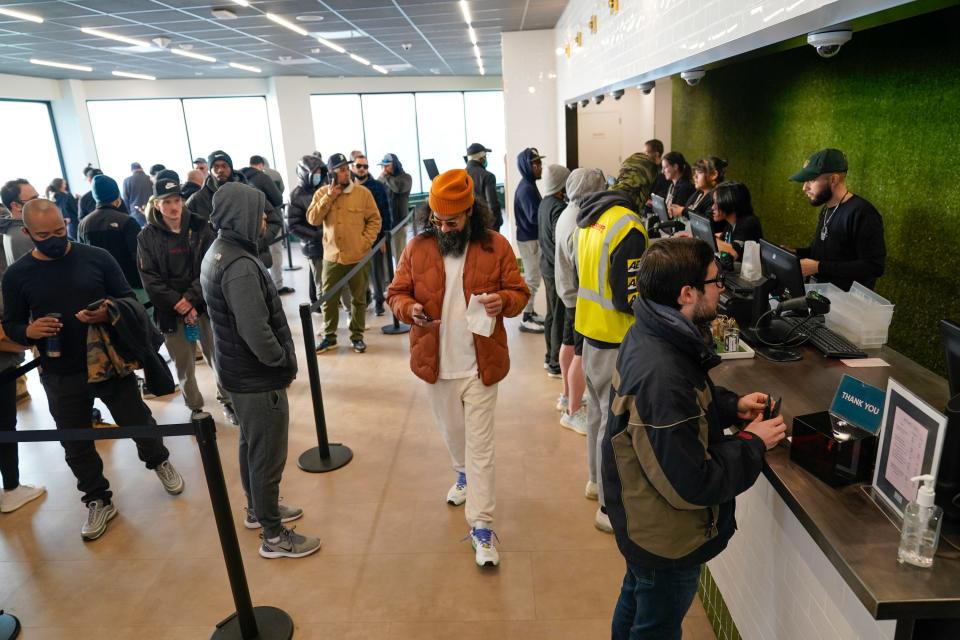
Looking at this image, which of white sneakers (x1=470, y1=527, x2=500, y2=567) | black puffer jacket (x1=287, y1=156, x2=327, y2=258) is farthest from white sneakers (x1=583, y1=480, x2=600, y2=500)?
black puffer jacket (x1=287, y1=156, x2=327, y2=258)

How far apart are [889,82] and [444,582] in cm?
457

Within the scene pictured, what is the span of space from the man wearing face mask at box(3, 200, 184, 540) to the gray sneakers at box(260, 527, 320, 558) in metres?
0.99

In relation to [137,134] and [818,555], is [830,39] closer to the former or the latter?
[818,555]

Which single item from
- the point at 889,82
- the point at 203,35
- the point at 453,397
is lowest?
the point at 453,397

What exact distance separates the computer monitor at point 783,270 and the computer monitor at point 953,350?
37.7 inches

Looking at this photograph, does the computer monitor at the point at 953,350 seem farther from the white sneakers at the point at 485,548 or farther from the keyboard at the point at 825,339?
the white sneakers at the point at 485,548

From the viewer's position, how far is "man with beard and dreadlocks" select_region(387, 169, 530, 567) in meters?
2.69

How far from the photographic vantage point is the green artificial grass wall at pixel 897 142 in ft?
13.1

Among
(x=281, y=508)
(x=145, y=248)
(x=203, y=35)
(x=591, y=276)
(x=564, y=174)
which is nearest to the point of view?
(x=591, y=276)

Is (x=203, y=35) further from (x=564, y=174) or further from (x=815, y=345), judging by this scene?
(x=815, y=345)

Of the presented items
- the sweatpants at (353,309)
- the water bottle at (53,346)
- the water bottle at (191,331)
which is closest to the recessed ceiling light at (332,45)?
the sweatpants at (353,309)

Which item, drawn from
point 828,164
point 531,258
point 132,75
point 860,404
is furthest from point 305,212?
point 132,75

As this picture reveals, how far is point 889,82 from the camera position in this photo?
450 cm

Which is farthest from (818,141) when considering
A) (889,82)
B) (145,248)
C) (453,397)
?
(145,248)
